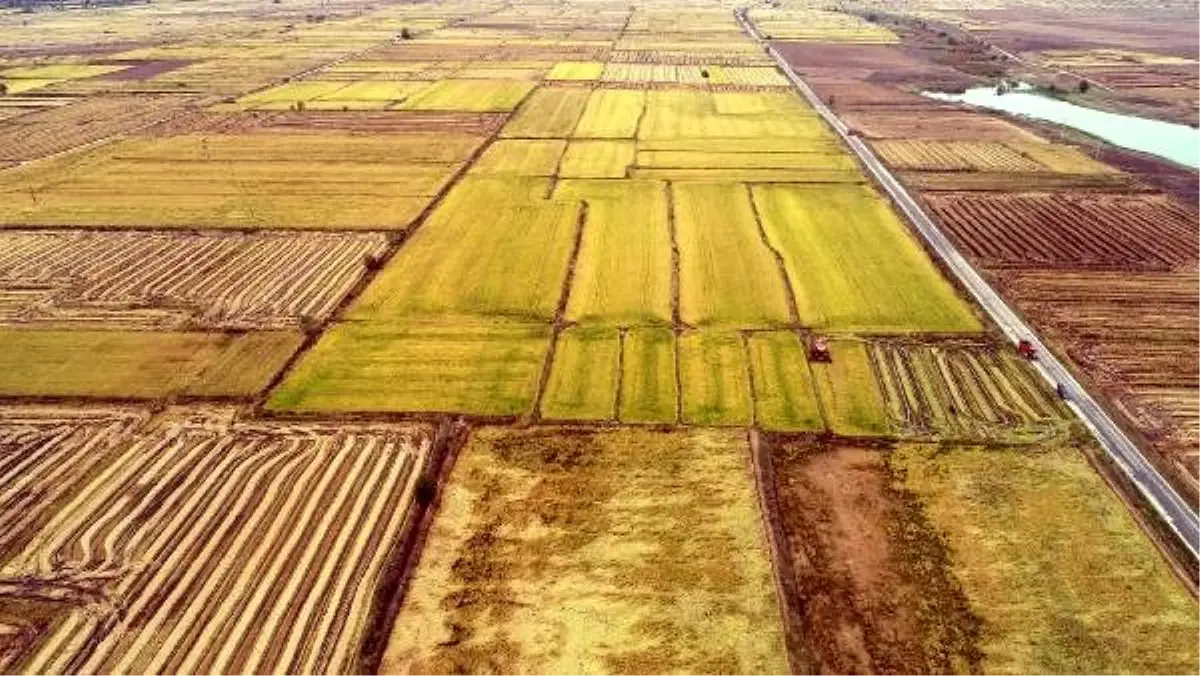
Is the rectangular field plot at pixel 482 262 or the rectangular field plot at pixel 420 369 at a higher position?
the rectangular field plot at pixel 482 262

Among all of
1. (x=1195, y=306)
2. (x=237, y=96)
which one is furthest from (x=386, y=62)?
(x=1195, y=306)

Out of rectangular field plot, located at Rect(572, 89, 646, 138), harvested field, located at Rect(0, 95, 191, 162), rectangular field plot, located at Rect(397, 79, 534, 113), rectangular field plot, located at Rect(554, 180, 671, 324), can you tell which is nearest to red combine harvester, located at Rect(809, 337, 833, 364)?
rectangular field plot, located at Rect(554, 180, 671, 324)

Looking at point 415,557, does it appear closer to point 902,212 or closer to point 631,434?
point 631,434

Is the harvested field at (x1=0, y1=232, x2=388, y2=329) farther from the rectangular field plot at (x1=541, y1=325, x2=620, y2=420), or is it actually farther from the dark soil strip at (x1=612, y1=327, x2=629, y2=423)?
the dark soil strip at (x1=612, y1=327, x2=629, y2=423)

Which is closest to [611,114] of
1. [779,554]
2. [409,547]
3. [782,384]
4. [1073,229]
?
[1073,229]

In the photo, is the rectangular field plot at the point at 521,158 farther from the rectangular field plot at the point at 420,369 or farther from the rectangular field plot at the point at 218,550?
the rectangular field plot at the point at 218,550

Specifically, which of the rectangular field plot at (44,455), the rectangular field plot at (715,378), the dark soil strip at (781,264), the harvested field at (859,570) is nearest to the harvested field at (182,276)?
the rectangular field plot at (44,455)
